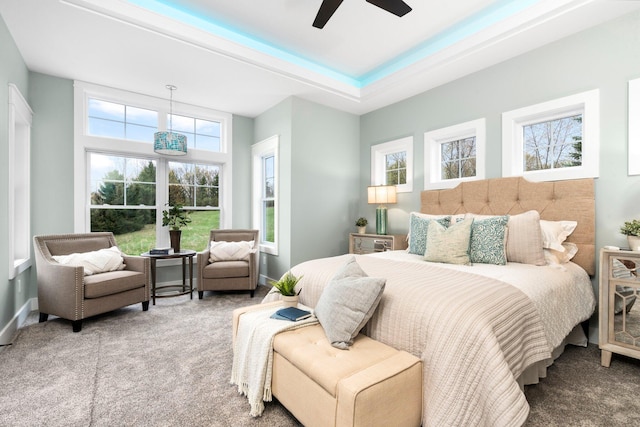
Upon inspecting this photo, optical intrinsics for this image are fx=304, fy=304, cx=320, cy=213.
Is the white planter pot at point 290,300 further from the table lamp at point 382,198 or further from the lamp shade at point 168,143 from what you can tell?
the lamp shade at point 168,143

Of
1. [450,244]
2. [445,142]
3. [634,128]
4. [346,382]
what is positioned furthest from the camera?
[445,142]

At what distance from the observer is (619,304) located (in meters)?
2.18

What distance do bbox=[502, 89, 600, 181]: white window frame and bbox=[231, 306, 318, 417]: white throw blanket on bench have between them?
265 centimetres

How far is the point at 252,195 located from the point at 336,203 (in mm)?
1483

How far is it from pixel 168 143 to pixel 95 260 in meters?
1.63

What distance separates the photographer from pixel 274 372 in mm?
1692

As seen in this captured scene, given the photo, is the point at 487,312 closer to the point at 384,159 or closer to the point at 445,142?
the point at 445,142

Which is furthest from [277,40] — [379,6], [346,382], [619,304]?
[619,304]

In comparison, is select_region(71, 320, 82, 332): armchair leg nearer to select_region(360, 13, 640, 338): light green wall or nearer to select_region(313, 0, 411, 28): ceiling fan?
select_region(313, 0, 411, 28): ceiling fan

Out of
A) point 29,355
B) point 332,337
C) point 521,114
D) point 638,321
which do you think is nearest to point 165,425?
point 332,337

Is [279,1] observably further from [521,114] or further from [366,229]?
[366,229]

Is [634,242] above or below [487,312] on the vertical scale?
above

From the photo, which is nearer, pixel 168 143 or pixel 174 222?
pixel 168 143

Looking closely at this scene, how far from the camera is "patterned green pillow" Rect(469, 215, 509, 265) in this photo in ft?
8.10
